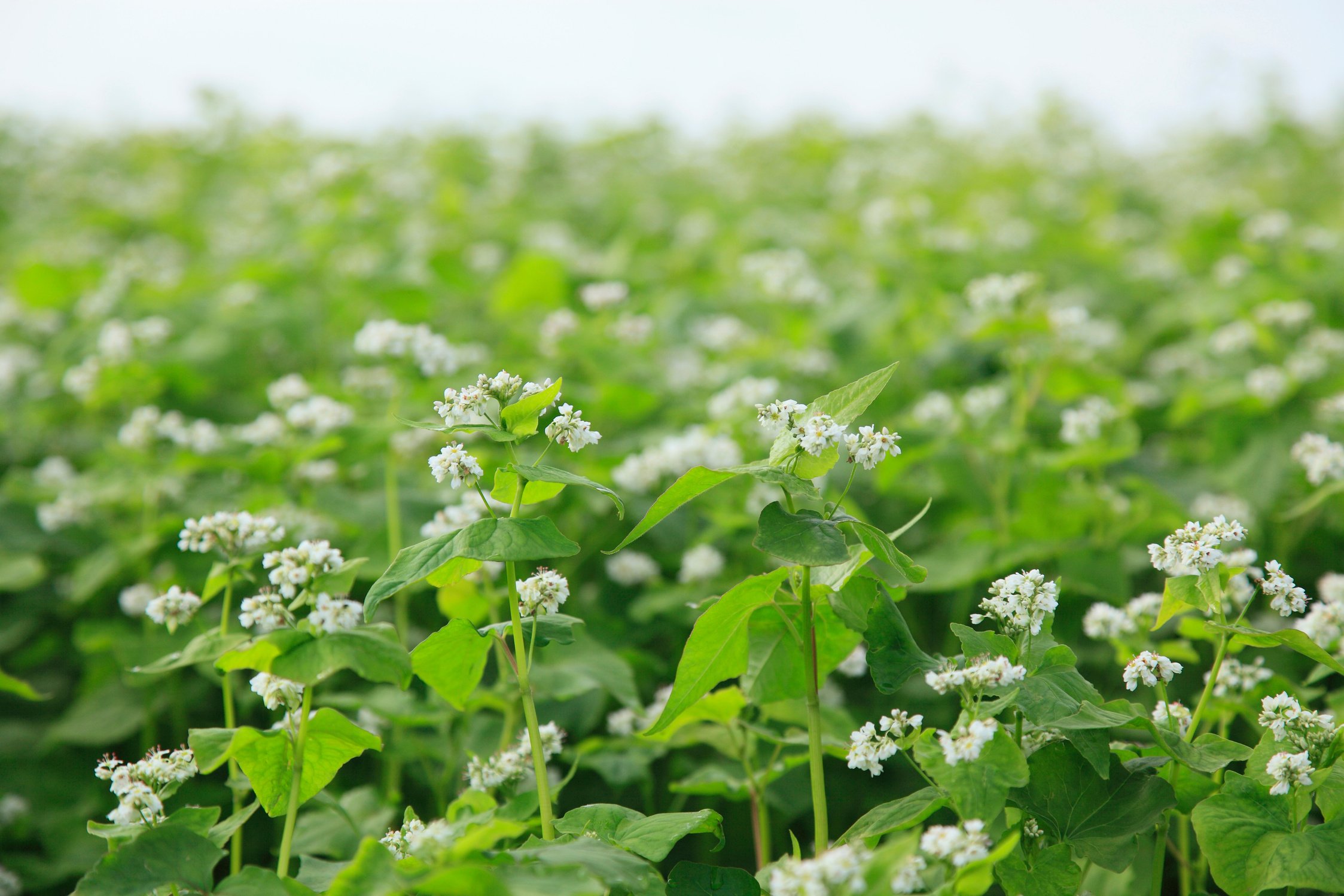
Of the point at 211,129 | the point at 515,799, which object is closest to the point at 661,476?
the point at 515,799

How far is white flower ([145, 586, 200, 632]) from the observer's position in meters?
2.18

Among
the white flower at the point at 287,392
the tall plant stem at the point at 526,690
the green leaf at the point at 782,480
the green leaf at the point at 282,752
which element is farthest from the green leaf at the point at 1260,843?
the white flower at the point at 287,392

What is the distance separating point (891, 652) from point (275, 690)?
1.28 m

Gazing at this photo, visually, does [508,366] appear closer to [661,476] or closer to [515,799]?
[661,476]

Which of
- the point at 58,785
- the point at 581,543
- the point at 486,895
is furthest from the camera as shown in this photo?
the point at 581,543

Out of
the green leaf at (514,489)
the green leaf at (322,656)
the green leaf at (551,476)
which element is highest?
the green leaf at (551,476)

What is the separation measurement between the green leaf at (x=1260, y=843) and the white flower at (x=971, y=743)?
22.8 inches

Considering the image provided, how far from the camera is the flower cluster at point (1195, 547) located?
78.3 inches

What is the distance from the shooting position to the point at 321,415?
338 centimetres

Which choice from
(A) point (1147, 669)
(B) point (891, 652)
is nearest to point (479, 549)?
(B) point (891, 652)

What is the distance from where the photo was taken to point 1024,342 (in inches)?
179

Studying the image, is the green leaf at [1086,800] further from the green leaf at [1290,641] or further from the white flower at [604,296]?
the white flower at [604,296]

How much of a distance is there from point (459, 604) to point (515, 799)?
579 millimetres

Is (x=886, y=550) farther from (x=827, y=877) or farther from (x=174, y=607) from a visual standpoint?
(x=174, y=607)
